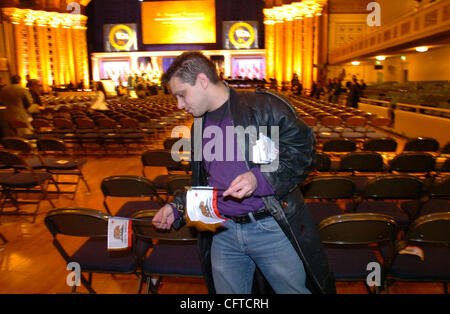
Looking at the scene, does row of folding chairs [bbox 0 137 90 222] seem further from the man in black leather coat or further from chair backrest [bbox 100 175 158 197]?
the man in black leather coat

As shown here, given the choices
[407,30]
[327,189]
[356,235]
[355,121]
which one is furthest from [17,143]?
[407,30]

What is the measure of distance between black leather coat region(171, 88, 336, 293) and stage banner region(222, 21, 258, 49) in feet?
92.8

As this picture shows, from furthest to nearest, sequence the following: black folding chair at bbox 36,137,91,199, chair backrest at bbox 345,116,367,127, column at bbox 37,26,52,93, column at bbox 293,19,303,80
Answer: column at bbox 37,26,52,93 < column at bbox 293,19,303,80 < chair backrest at bbox 345,116,367,127 < black folding chair at bbox 36,137,91,199

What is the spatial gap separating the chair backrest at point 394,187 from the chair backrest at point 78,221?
224 centimetres

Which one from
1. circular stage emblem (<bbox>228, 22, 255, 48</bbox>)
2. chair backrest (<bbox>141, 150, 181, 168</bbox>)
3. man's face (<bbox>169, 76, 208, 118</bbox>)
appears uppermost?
circular stage emblem (<bbox>228, 22, 255, 48</bbox>)

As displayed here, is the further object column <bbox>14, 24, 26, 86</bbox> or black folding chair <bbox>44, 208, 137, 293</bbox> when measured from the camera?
column <bbox>14, 24, 26, 86</bbox>

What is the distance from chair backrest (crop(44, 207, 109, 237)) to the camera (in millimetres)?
2191

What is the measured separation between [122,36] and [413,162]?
2949cm

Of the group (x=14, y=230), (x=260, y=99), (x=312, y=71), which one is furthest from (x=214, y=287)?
(x=312, y=71)

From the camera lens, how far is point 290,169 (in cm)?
156

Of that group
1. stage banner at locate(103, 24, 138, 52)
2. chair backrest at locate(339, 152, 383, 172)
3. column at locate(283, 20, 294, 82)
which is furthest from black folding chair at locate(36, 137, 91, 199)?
stage banner at locate(103, 24, 138, 52)

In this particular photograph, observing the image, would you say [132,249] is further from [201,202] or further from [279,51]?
[279,51]

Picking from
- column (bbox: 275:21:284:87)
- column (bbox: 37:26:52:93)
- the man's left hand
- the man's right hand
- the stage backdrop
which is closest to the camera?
the man's left hand
